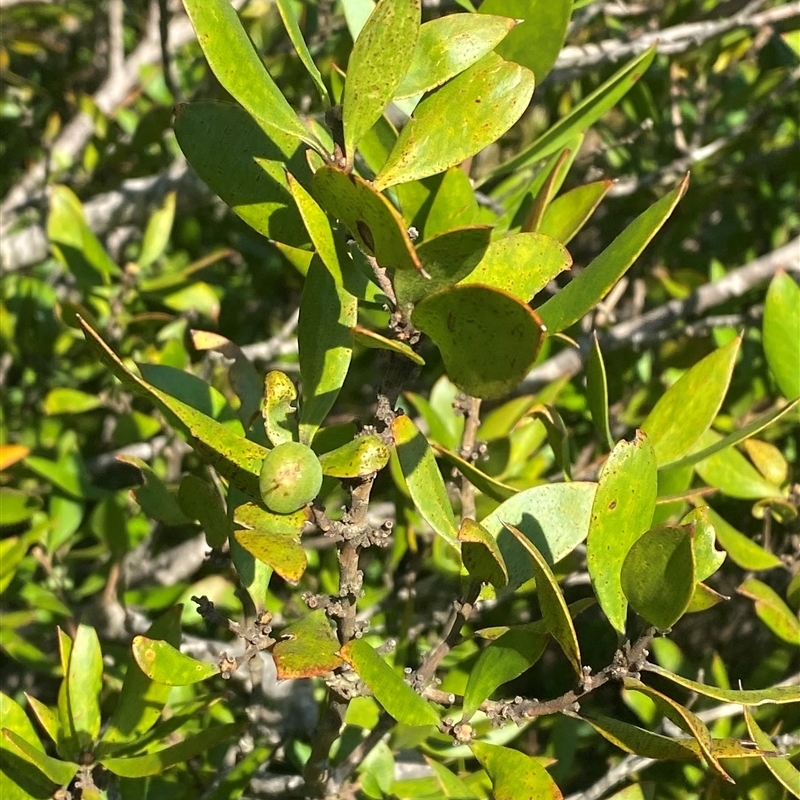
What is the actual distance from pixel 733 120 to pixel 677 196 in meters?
1.26

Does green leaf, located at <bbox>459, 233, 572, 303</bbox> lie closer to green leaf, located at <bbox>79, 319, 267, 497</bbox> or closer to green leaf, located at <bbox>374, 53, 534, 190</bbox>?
green leaf, located at <bbox>374, 53, 534, 190</bbox>

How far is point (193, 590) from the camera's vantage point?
1.12 m

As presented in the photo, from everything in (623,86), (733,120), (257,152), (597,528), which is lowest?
(733,120)

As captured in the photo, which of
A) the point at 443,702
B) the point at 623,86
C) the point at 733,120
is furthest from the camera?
the point at 733,120

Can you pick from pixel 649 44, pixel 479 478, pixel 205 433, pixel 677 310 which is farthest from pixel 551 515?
pixel 649 44

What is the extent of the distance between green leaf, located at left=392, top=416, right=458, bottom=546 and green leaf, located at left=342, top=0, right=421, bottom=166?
0.18 m

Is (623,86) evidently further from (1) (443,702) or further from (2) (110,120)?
(2) (110,120)

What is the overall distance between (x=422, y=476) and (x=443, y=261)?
157 mm

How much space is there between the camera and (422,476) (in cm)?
57

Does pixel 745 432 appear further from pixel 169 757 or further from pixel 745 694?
pixel 169 757

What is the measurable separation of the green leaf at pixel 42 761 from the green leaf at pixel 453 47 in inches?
21.6

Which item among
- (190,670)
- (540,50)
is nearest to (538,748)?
(190,670)

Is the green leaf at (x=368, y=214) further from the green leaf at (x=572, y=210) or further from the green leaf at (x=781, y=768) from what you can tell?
the green leaf at (x=781, y=768)

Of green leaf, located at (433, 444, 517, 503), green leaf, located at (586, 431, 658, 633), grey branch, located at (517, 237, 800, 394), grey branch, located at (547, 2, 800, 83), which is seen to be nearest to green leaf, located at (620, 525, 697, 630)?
green leaf, located at (586, 431, 658, 633)
